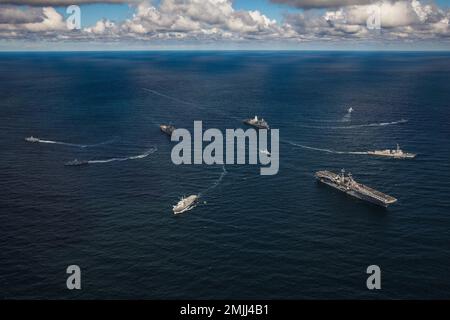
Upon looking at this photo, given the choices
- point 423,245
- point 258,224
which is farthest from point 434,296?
point 258,224

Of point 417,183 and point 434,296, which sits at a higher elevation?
point 417,183

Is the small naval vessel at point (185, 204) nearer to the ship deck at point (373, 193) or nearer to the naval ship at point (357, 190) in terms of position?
the naval ship at point (357, 190)

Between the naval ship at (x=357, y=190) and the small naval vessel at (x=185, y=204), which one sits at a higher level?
the naval ship at (x=357, y=190)

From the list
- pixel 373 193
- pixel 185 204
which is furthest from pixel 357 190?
pixel 185 204

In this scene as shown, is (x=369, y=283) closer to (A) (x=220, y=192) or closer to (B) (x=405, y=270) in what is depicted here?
(B) (x=405, y=270)

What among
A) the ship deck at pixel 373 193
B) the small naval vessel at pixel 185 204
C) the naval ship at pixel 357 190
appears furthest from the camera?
the naval ship at pixel 357 190

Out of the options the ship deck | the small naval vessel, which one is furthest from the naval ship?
the small naval vessel

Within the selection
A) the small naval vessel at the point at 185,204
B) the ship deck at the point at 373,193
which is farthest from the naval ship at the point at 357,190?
the small naval vessel at the point at 185,204
